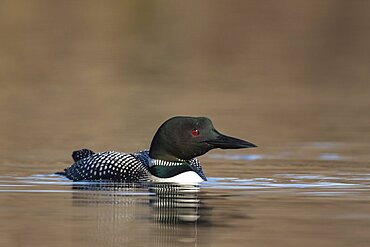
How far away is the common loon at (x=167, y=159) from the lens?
10062 mm

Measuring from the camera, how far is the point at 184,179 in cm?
1003

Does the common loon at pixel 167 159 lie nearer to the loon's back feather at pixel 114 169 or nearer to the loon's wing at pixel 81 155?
the loon's back feather at pixel 114 169

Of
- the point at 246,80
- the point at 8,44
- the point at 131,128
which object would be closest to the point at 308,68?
the point at 246,80

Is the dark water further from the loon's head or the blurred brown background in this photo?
the loon's head

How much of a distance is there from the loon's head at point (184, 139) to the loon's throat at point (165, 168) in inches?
1.5

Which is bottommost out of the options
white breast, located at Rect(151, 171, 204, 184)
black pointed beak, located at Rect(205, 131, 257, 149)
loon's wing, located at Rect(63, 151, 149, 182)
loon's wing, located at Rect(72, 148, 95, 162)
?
white breast, located at Rect(151, 171, 204, 184)

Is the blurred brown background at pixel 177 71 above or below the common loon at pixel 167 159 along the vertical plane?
above

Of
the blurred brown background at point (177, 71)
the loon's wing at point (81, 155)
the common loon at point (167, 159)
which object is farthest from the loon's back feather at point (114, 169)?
the blurred brown background at point (177, 71)

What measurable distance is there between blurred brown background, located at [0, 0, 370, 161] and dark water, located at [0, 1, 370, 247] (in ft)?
0.12

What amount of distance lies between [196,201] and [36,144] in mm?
3935

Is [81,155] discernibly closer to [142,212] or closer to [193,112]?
[142,212]

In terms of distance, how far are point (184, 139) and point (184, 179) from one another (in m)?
0.32

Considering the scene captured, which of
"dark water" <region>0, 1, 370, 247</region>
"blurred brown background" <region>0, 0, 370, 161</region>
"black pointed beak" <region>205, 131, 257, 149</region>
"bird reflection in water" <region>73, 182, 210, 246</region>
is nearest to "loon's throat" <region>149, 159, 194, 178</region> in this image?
"bird reflection in water" <region>73, 182, 210, 246</region>

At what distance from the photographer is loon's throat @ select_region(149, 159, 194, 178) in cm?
1010
